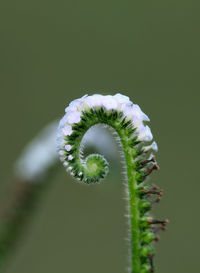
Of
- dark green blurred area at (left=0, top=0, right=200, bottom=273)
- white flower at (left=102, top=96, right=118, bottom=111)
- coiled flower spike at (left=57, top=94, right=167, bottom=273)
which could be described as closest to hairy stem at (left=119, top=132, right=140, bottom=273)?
coiled flower spike at (left=57, top=94, right=167, bottom=273)

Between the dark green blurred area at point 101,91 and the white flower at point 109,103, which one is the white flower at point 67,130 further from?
the dark green blurred area at point 101,91

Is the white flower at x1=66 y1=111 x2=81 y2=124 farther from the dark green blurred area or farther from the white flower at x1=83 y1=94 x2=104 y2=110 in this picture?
the dark green blurred area

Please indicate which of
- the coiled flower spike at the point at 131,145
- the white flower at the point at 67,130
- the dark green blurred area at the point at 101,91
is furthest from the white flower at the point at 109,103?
the dark green blurred area at the point at 101,91

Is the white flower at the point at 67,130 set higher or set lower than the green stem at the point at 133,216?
higher

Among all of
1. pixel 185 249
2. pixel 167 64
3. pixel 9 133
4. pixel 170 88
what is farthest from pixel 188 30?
pixel 185 249

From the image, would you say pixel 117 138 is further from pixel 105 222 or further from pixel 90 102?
pixel 105 222

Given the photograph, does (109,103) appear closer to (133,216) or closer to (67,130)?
(67,130)

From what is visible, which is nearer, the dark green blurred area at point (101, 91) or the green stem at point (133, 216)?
the green stem at point (133, 216)
